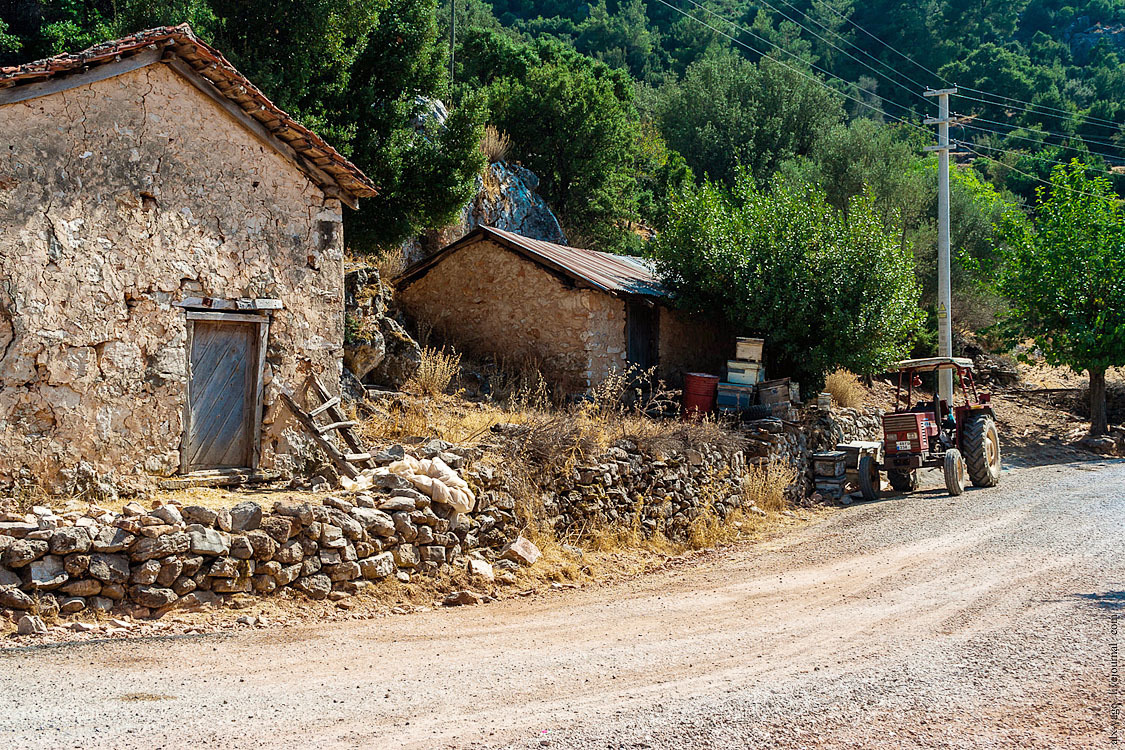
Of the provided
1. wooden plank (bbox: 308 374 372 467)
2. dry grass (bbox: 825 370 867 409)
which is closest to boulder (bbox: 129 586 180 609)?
wooden plank (bbox: 308 374 372 467)

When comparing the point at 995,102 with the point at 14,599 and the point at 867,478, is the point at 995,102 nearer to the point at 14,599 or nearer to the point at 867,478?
the point at 867,478

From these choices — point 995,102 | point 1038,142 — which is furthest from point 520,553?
point 995,102

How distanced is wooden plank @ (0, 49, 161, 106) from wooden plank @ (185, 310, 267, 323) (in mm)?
2536

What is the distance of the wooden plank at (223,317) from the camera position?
32.9 feet

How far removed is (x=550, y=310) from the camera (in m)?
16.9

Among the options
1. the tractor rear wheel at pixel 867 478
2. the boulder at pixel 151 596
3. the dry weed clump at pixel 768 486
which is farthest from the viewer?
the tractor rear wheel at pixel 867 478

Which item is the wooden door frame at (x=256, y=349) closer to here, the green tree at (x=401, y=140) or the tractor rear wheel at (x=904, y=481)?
the green tree at (x=401, y=140)

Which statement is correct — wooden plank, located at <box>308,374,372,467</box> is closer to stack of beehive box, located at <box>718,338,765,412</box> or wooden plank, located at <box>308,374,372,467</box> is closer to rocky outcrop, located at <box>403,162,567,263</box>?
stack of beehive box, located at <box>718,338,765,412</box>

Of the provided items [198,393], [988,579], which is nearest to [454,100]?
[198,393]

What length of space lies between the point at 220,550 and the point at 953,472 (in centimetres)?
1242

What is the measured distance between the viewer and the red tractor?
52.0 feet

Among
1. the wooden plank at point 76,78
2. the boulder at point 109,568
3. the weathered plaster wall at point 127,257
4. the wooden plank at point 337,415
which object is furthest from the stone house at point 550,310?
the boulder at point 109,568

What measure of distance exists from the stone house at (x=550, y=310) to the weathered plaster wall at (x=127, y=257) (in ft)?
21.1

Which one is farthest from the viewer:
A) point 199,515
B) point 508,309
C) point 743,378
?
point 508,309
